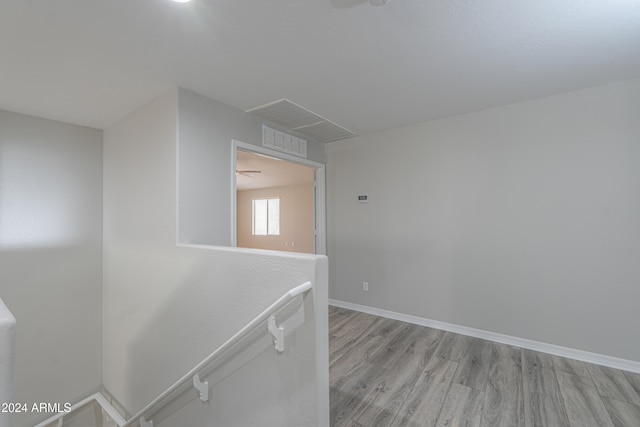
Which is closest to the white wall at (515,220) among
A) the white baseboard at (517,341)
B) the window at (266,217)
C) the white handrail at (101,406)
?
the white baseboard at (517,341)

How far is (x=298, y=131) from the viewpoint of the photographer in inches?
140

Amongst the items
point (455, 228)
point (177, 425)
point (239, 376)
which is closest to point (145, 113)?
point (239, 376)

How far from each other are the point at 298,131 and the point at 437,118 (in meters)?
1.80

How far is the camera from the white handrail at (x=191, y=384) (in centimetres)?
126

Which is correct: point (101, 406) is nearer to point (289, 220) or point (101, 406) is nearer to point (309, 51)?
point (309, 51)

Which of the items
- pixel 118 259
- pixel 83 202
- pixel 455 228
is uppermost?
pixel 83 202

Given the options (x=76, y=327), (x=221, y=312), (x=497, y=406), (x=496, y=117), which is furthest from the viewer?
(x=76, y=327)

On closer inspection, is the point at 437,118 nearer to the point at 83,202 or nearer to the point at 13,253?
the point at 83,202

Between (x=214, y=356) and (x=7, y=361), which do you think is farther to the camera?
(x=214, y=356)

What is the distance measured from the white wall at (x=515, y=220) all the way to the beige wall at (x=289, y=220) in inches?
146

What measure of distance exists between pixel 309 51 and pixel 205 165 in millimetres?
1418

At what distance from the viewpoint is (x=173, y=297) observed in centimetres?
225

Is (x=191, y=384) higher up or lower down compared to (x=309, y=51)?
lower down

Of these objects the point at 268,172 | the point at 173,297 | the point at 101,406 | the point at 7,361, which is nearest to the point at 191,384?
the point at 173,297
